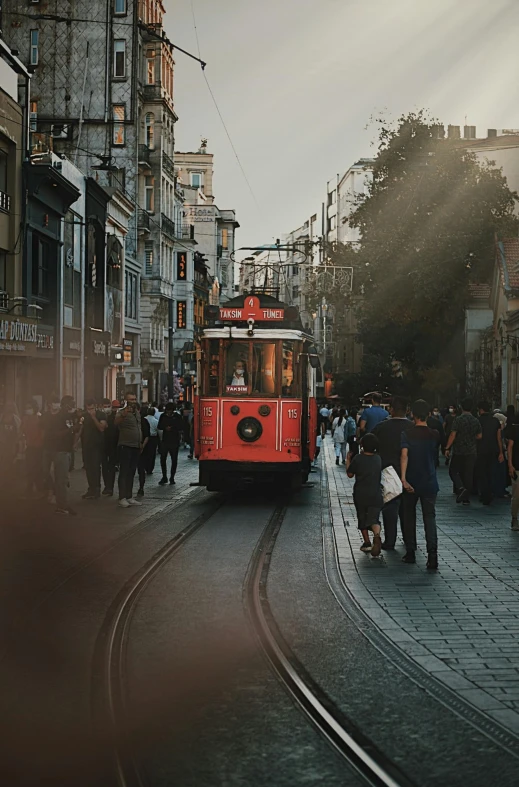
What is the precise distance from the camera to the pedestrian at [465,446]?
66.6 feet

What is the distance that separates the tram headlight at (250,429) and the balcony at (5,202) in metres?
14.3

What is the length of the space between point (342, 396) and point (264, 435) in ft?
180

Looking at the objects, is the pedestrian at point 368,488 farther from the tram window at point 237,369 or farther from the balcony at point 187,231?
the balcony at point 187,231

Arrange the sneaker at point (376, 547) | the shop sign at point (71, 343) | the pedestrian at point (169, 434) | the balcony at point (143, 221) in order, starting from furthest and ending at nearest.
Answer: the balcony at point (143, 221)
the shop sign at point (71, 343)
the pedestrian at point (169, 434)
the sneaker at point (376, 547)

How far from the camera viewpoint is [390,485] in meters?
13.6

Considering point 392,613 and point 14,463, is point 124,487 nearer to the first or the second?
point 14,463

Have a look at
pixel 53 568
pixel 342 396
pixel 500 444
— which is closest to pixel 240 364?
pixel 500 444

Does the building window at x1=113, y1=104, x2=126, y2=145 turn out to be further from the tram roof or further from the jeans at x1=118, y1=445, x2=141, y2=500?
the jeans at x1=118, y1=445, x2=141, y2=500

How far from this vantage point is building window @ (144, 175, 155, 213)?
211ft

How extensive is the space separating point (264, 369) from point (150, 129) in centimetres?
4622

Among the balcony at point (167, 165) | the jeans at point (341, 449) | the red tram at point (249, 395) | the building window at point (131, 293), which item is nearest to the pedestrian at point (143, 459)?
the red tram at point (249, 395)

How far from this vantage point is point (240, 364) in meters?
20.8

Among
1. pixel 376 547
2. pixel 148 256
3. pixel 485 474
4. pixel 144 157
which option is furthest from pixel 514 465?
pixel 148 256

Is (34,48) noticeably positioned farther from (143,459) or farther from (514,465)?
(514,465)
